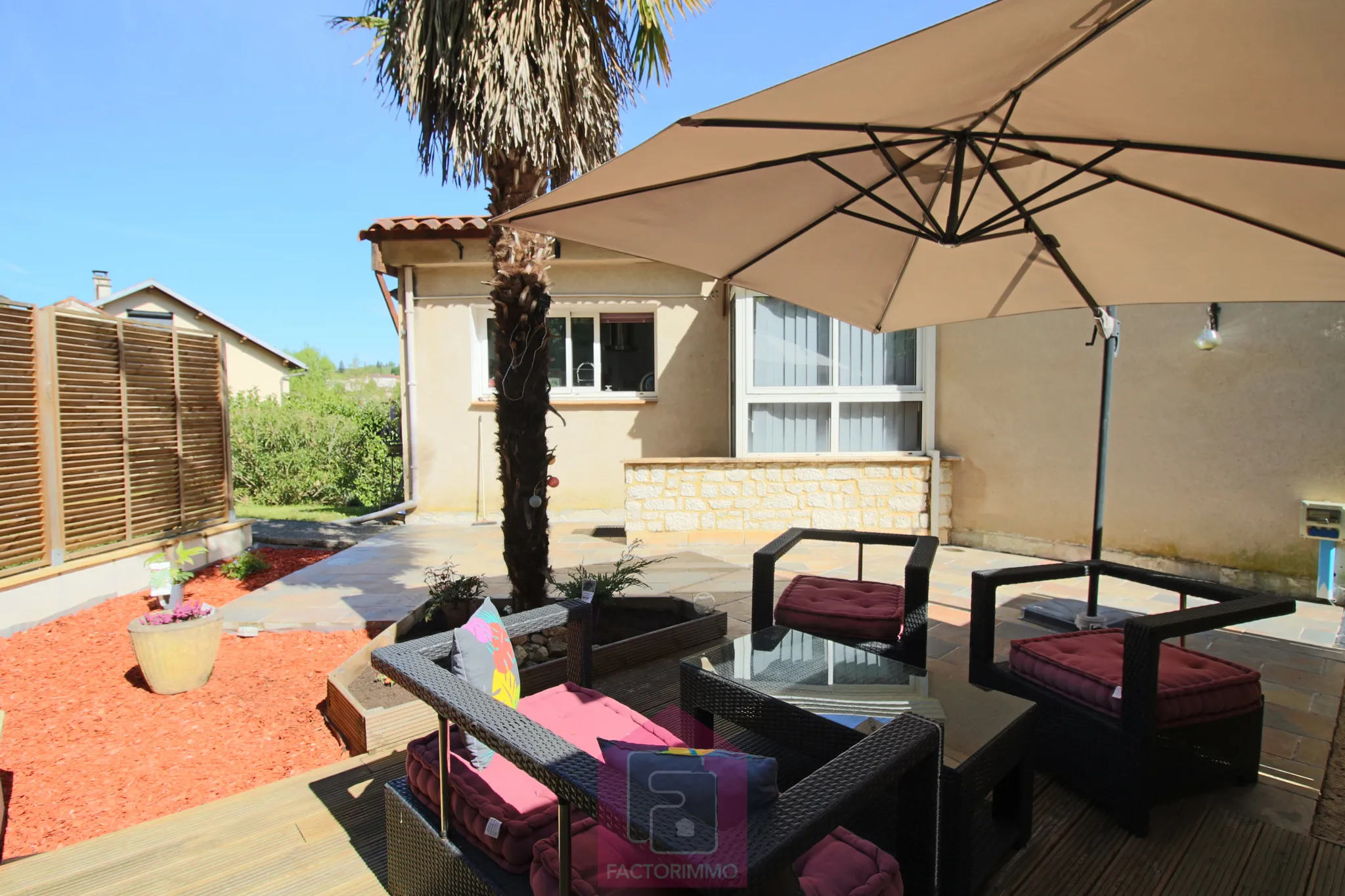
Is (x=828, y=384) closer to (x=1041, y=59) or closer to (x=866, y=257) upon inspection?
(x=866, y=257)

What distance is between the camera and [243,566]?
6.43 metres

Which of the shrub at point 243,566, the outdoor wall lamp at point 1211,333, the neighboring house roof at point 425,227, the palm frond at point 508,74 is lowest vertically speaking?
the shrub at point 243,566

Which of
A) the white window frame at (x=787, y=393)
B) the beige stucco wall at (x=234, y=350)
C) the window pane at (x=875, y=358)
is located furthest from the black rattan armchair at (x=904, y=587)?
the beige stucco wall at (x=234, y=350)

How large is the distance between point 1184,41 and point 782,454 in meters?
6.33

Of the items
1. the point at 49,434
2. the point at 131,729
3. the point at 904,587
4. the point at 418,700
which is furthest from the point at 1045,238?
the point at 49,434

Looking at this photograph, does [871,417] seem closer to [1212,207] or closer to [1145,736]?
[1212,207]

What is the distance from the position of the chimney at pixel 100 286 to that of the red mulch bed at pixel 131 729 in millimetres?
20468

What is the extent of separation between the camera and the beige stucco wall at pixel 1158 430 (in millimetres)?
5145

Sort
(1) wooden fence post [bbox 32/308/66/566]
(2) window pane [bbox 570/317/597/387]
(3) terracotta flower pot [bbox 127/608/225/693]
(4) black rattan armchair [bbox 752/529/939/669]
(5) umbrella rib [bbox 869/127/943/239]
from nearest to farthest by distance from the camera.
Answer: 1. (5) umbrella rib [bbox 869/127/943/239]
2. (4) black rattan armchair [bbox 752/529/939/669]
3. (3) terracotta flower pot [bbox 127/608/225/693]
4. (1) wooden fence post [bbox 32/308/66/566]
5. (2) window pane [bbox 570/317/597/387]

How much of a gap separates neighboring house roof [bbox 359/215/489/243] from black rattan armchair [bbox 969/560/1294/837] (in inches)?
304

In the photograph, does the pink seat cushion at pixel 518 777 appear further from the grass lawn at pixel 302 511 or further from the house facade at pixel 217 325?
the house facade at pixel 217 325

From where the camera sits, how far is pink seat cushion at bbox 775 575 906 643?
3262 mm

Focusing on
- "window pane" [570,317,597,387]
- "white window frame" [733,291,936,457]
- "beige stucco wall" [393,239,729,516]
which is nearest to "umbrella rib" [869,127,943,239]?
"white window frame" [733,291,936,457]

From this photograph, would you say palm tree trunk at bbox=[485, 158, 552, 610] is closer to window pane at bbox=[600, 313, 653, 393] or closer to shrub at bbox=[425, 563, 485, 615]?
shrub at bbox=[425, 563, 485, 615]
